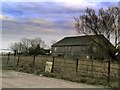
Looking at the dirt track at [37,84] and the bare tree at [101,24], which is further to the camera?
the bare tree at [101,24]

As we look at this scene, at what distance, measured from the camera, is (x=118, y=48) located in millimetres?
56969

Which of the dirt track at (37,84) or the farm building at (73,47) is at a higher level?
the farm building at (73,47)

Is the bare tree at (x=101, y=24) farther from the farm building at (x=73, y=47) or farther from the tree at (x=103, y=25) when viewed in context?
the farm building at (x=73, y=47)

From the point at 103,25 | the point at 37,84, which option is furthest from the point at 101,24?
the point at 37,84

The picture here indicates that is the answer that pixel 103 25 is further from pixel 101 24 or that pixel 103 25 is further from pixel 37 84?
pixel 37 84

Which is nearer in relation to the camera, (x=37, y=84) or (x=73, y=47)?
(x=37, y=84)

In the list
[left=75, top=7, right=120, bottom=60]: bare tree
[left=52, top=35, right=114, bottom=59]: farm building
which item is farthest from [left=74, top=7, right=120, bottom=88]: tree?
[left=52, top=35, right=114, bottom=59]: farm building

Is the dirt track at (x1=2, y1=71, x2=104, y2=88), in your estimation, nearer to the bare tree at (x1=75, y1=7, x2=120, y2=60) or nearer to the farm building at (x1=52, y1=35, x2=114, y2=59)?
the bare tree at (x1=75, y1=7, x2=120, y2=60)

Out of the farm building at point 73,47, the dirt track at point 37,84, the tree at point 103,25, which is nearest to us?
the dirt track at point 37,84

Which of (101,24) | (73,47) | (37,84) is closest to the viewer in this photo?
(37,84)

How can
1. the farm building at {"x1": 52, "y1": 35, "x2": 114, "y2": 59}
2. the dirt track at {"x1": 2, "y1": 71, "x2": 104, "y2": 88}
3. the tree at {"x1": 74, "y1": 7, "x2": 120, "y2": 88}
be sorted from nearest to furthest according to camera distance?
the dirt track at {"x1": 2, "y1": 71, "x2": 104, "y2": 88} < the tree at {"x1": 74, "y1": 7, "x2": 120, "y2": 88} < the farm building at {"x1": 52, "y1": 35, "x2": 114, "y2": 59}

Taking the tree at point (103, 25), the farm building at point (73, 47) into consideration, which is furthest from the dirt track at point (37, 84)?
the farm building at point (73, 47)

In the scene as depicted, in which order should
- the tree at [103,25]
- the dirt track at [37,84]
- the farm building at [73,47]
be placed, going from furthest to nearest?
the farm building at [73,47], the tree at [103,25], the dirt track at [37,84]

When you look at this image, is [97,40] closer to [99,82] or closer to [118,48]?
[118,48]
